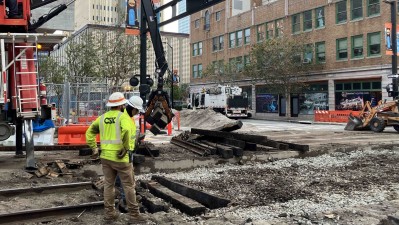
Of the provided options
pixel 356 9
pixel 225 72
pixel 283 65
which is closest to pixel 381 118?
pixel 283 65

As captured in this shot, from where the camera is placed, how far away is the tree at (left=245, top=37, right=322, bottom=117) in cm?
4072

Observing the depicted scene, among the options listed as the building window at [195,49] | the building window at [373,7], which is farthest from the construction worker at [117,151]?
A: the building window at [195,49]

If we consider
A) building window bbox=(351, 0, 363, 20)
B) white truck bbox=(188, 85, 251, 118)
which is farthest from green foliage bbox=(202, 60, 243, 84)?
building window bbox=(351, 0, 363, 20)

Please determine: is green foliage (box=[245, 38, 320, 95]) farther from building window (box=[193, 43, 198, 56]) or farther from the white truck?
building window (box=[193, 43, 198, 56])

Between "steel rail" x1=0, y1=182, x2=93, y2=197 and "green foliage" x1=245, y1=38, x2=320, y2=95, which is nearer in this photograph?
"steel rail" x1=0, y1=182, x2=93, y2=197

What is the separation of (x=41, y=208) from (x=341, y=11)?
125ft

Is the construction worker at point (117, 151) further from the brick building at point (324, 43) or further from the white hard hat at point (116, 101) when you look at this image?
the brick building at point (324, 43)

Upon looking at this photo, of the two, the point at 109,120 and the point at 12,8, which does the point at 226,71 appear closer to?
the point at 12,8

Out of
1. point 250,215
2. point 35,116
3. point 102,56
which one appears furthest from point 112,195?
point 102,56

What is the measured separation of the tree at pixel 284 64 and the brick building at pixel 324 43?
3.18 ft

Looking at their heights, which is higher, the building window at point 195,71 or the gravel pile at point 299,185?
the building window at point 195,71

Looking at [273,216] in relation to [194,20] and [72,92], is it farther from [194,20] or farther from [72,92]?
[194,20]

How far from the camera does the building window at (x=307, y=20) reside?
1710 inches

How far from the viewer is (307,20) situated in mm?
43781
